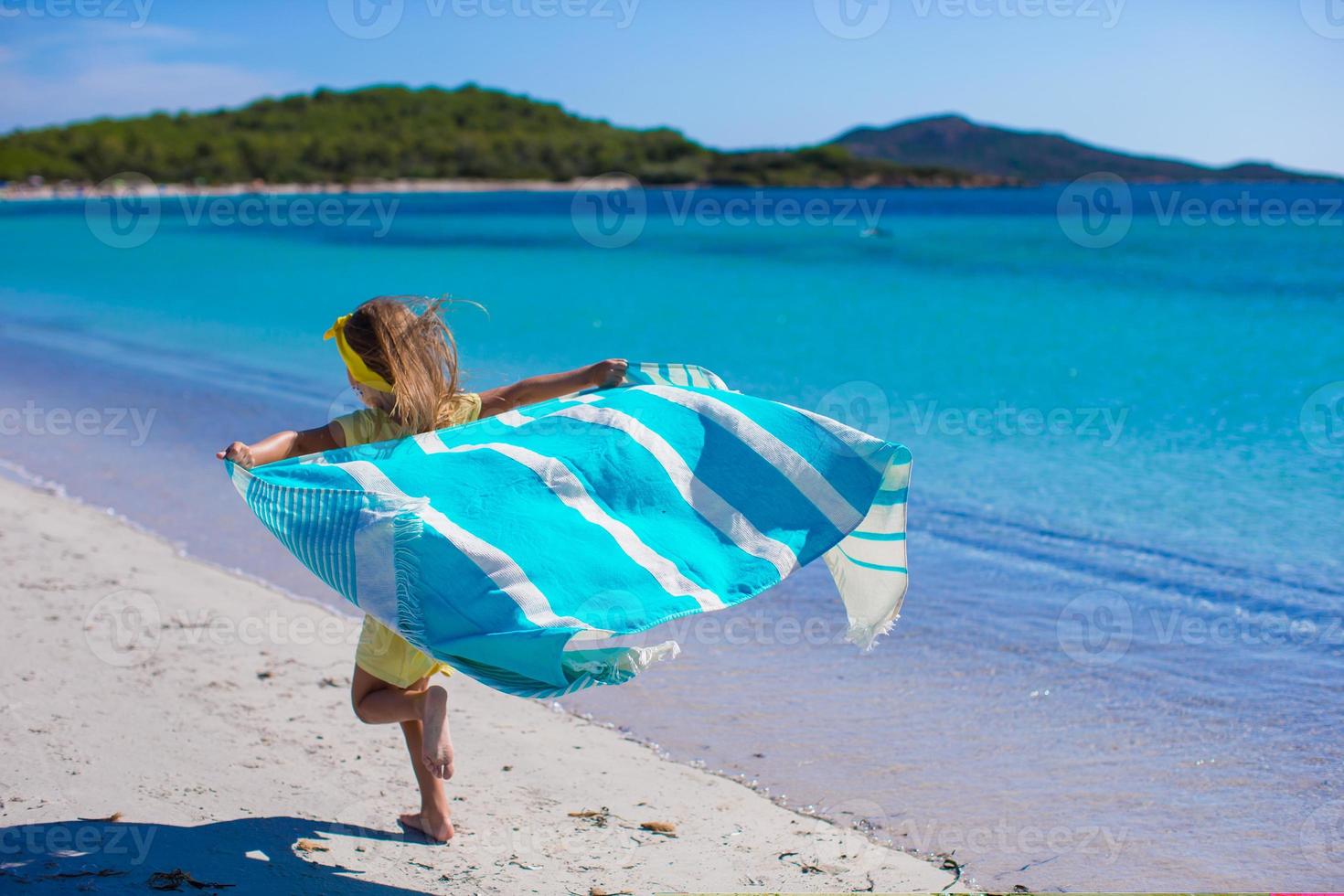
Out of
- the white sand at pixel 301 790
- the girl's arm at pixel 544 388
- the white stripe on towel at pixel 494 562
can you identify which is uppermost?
the girl's arm at pixel 544 388

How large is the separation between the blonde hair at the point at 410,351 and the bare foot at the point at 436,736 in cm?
74

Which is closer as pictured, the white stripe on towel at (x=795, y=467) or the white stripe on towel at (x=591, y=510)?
the white stripe on towel at (x=591, y=510)

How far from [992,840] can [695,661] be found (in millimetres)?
1671

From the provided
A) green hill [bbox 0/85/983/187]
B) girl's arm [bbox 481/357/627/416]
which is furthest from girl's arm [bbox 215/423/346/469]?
green hill [bbox 0/85/983/187]

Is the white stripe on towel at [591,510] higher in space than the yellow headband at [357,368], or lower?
lower

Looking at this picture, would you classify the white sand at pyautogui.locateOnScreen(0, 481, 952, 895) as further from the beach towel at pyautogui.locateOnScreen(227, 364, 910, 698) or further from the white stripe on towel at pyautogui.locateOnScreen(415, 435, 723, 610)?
the white stripe on towel at pyautogui.locateOnScreen(415, 435, 723, 610)

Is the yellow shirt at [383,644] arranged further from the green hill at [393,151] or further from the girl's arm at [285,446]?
the green hill at [393,151]

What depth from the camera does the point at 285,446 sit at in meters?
2.97

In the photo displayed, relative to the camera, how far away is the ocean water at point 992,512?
3771 mm

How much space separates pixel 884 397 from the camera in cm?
1236

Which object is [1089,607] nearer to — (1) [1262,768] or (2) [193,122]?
(1) [1262,768]

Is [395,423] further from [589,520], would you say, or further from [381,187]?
[381,187]

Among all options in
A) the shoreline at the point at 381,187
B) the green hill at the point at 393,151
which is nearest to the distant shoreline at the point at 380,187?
the shoreline at the point at 381,187

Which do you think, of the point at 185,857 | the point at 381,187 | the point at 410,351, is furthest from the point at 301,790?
the point at 381,187
